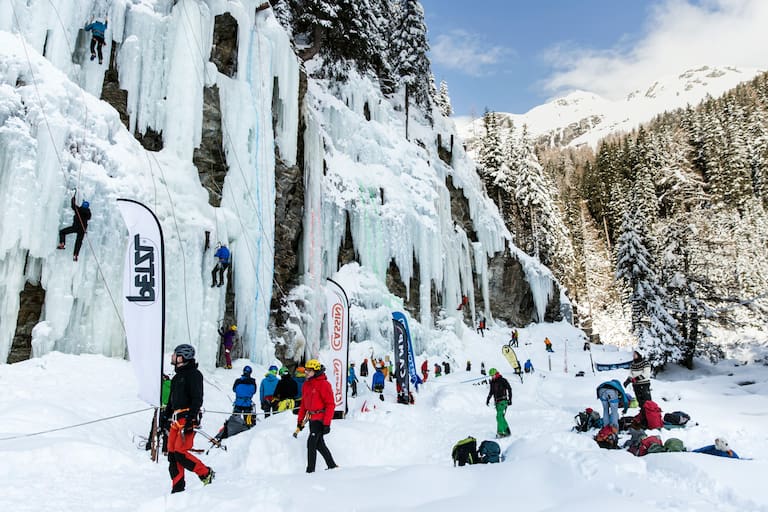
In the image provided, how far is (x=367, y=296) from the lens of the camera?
72.6ft

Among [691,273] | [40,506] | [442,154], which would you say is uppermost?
[442,154]

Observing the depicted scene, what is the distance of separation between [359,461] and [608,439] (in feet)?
12.7

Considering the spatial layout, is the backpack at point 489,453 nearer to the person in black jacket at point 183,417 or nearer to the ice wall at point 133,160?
the person in black jacket at point 183,417

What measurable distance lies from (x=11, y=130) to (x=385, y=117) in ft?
69.9

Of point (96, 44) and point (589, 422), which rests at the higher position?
point (96, 44)

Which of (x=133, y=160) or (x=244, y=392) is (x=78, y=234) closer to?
(x=133, y=160)

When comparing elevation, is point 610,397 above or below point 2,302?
below

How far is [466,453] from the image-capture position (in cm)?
649

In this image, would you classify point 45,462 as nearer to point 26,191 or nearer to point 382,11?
point 26,191

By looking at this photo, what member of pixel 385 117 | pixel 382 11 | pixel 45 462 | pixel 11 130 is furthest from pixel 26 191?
pixel 382 11

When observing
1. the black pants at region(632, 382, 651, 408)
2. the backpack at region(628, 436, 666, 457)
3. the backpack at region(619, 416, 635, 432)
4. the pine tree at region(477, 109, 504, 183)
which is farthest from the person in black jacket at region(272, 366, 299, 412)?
the pine tree at region(477, 109, 504, 183)

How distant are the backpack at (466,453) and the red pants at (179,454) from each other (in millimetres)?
3443

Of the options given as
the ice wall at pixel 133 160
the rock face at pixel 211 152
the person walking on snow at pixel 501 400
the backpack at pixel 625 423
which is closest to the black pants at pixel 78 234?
the ice wall at pixel 133 160

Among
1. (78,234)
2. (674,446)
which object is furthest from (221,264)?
(674,446)
